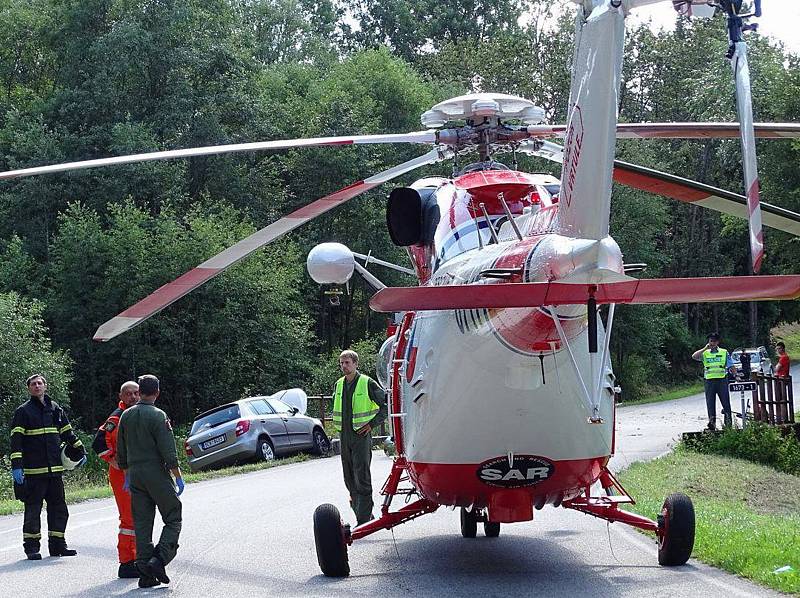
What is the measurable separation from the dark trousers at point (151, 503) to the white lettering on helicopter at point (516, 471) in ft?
8.96

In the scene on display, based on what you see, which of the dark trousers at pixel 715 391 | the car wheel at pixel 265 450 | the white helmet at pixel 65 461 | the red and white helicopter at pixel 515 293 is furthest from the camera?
the car wheel at pixel 265 450

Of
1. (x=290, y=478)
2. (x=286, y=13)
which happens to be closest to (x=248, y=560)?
(x=290, y=478)

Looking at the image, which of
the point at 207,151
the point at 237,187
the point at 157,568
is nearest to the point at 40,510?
the point at 157,568

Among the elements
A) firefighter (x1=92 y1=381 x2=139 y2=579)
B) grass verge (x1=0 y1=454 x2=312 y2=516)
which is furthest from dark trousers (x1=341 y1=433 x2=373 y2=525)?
grass verge (x1=0 y1=454 x2=312 y2=516)

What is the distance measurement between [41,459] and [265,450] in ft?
41.3

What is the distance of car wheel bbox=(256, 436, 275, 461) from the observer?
24.5m

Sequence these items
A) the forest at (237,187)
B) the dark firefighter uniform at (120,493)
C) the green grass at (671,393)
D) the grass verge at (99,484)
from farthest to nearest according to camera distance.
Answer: the green grass at (671,393), the forest at (237,187), the grass verge at (99,484), the dark firefighter uniform at (120,493)

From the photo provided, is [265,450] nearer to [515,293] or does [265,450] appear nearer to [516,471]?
[516,471]

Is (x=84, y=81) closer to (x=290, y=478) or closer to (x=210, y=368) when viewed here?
(x=210, y=368)

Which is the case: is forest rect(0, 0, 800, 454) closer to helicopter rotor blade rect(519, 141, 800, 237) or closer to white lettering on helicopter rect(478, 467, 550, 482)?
white lettering on helicopter rect(478, 467, 550, 482)

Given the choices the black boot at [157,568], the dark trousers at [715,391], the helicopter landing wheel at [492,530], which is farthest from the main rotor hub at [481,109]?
the dark trousers at [715,391]

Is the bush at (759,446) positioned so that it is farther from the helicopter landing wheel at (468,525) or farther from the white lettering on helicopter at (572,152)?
the white lettering on helicopter at (572,152)

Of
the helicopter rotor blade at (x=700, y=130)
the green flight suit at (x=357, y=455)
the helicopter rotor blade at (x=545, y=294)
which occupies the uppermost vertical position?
the helicopter rotor blade at (x=700, y=130)

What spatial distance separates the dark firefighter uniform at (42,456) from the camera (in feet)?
38.9
